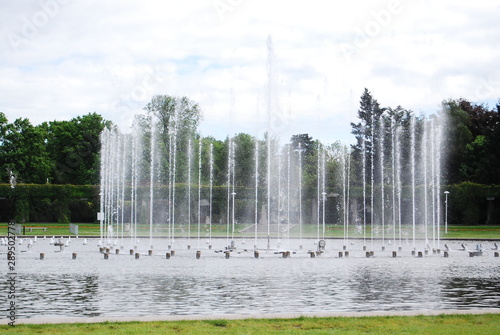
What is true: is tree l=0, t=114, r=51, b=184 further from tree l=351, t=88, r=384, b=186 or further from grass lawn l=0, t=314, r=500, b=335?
grass lawn l=0, t=314, r=500, b=335

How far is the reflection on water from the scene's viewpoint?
57.7ft

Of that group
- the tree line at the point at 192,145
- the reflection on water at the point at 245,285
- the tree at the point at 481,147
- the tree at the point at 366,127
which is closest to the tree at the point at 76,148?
the tree line at the point at 192,145

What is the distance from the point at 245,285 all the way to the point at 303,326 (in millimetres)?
9173

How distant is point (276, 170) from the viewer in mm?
91250

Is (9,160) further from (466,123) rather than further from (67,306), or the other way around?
(67,306)

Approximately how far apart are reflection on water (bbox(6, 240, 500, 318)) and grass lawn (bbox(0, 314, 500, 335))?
2543mm

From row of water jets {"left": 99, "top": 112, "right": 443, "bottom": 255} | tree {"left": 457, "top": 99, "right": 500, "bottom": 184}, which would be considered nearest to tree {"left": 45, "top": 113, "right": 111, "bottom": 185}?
row of water jets {"left": 99, "top": 112, "right": 443, "bottom": 255}

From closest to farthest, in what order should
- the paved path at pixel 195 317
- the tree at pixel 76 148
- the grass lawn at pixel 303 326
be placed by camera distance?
the grass lawn at pixel 303 326
the paved path at pixel 195 317
the tree at pixel 76 148

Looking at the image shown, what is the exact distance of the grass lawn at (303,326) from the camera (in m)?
12.9

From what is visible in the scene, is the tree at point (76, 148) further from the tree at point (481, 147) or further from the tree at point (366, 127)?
the tree at point (481, 147)

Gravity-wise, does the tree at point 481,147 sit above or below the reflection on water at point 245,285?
above

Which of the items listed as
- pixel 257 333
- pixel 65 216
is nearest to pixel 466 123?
pixel 65 216

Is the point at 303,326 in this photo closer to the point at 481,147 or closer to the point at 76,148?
the point at 481,147

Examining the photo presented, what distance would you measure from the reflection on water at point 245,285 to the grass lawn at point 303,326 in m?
2.54
